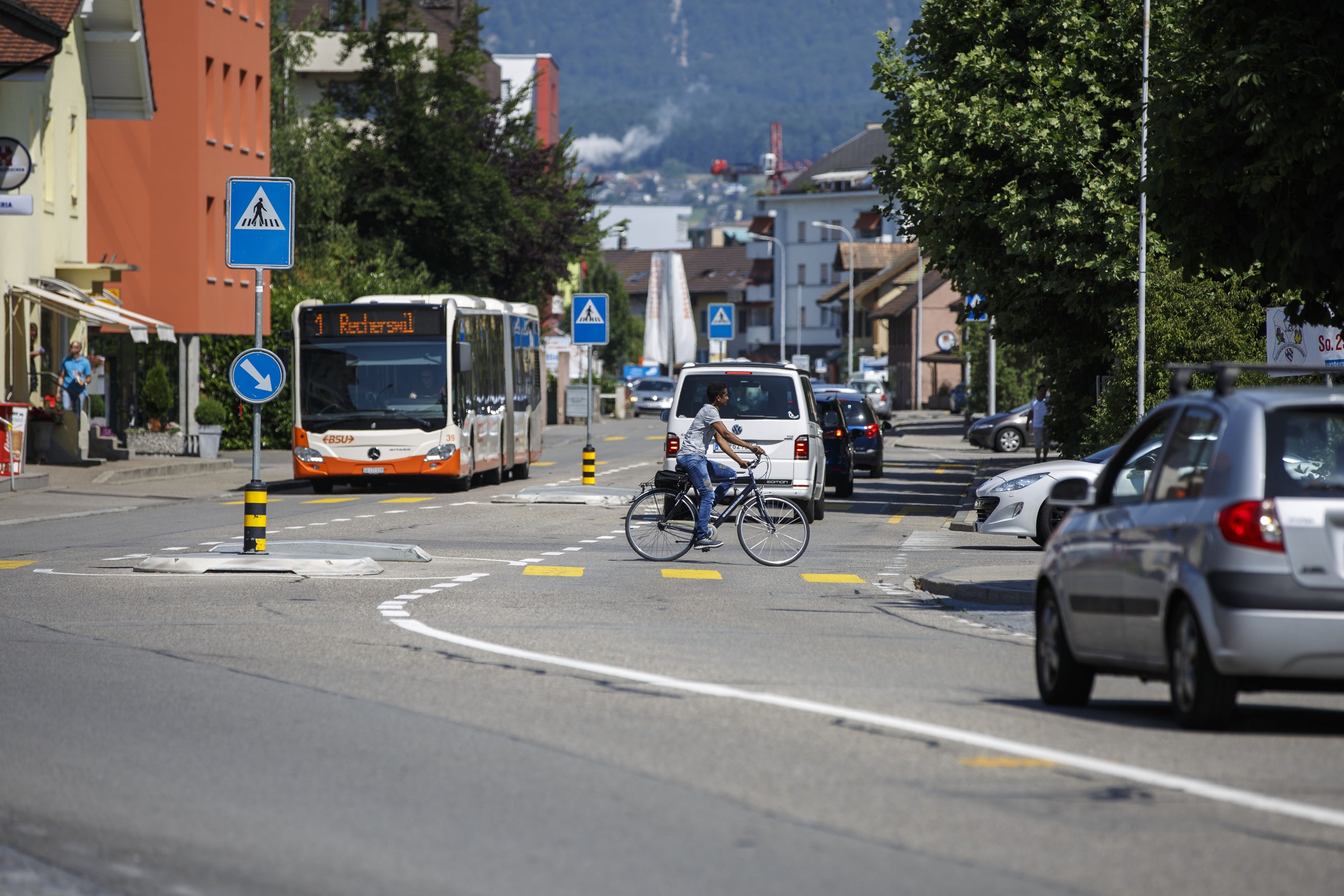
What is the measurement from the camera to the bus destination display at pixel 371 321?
1261 inches

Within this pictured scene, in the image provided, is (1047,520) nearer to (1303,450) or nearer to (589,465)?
(589,465)

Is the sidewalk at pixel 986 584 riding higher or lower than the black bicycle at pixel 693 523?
lower

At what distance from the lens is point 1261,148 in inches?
656

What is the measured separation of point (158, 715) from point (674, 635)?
14.2ft

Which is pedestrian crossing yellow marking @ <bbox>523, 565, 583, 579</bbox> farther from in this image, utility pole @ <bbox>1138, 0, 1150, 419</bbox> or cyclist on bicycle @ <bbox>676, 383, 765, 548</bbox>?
utility pole @ <bbox>1138, 0, 1150, 419</bbox>

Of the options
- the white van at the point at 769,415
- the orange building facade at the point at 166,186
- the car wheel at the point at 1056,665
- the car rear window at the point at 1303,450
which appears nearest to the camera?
the car rear window at the point at 1303,450

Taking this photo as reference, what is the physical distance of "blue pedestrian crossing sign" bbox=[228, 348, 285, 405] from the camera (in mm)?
17750

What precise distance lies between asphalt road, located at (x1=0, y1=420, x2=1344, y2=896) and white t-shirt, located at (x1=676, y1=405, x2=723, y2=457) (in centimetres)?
423

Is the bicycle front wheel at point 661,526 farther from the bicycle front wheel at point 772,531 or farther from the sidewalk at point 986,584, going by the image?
the sidewalk at point 986,584

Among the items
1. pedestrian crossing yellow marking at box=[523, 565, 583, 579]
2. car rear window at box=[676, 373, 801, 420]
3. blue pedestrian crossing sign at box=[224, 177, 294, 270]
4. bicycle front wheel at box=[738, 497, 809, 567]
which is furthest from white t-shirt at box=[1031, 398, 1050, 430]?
blue pedestrian crossing sign at box=[224, 177, 294, 270]

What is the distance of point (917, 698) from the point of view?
9891 millimetres

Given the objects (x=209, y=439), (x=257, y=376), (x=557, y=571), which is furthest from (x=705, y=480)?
(x=209, y=439)

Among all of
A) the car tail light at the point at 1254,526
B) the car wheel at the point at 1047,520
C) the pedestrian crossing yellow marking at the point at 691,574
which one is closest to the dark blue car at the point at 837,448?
the car wheel at the point at 1047,520

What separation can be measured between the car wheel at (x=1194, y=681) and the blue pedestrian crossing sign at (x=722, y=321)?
42.9 meters
